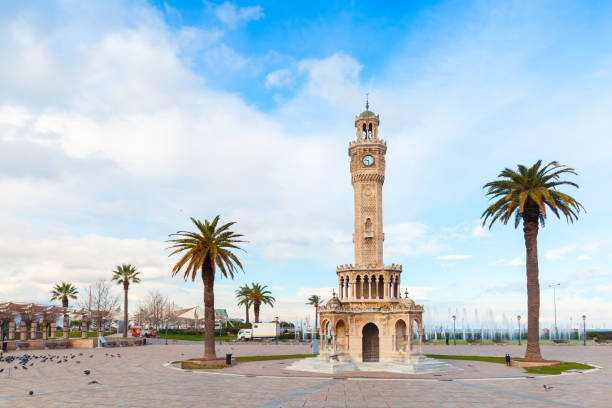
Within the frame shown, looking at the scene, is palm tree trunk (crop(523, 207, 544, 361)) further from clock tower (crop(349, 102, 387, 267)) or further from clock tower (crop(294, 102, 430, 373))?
clock tower (crop(349, 102, 387, 267))

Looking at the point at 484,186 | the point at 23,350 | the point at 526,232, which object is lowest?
the point at 23,350

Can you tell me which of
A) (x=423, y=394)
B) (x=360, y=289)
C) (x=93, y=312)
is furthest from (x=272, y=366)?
(x=93, y=312)

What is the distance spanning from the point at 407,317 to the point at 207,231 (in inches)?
753

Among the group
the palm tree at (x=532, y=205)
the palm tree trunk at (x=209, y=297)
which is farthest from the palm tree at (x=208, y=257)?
the palm tree at (x=532, y=205)

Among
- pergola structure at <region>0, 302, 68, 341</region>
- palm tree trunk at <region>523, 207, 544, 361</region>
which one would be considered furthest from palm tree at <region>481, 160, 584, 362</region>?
pergola structure at <region>0, 302, 68, 341</region>

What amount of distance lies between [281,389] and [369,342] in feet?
59.8

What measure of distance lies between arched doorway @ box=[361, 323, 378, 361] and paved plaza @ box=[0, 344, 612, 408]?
8091mm

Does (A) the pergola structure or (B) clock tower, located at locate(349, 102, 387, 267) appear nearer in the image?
(B) clock tower, located at locate(349, 102, 387, 267)

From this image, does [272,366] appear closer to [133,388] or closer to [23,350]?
[133,388]

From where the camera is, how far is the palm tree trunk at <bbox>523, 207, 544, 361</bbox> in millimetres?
42469

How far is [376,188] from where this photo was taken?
1933 inches

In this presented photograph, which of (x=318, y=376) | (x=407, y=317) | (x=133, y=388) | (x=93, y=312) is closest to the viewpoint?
(x=133, y=388)

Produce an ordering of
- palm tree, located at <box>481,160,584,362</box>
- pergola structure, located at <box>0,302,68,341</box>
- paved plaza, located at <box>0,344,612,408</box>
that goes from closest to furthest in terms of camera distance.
→ 1. paved plaza, located at <box>0,344,612,408</box>
2. palm tree, located at <box>481,160,584,362</box>
3. pergola structure, located at <box>0,302,68,341</box>

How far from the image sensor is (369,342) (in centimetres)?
4556
